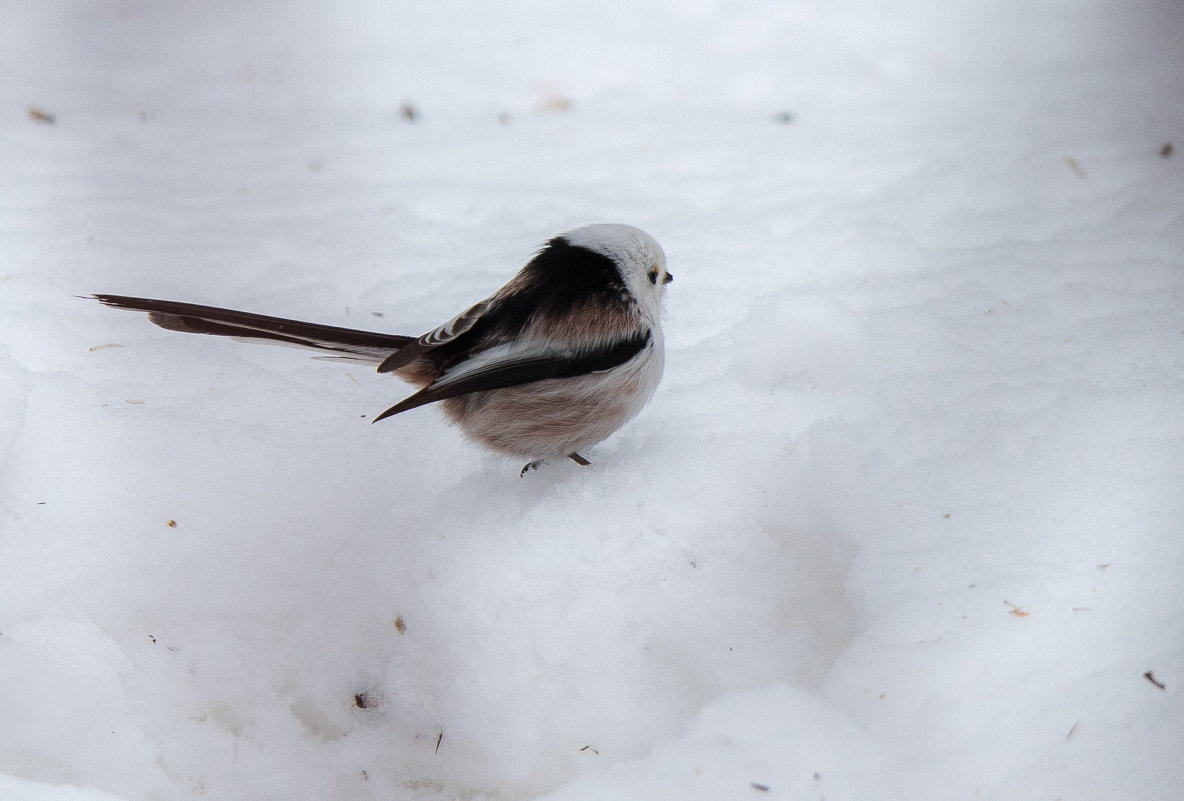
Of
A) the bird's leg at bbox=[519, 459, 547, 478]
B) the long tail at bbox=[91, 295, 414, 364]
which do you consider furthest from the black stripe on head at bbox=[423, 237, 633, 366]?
the bird's leg at bbox=[519, 459, 547, 478]

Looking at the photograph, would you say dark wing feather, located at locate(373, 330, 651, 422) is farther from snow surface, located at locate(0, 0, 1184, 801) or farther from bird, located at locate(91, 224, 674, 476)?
snow surface, located at locate(0, 0, 1184, 801)

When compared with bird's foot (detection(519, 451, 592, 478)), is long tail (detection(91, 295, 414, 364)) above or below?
above

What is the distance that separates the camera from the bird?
79.5 inches

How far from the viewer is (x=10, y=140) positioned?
11.6ft

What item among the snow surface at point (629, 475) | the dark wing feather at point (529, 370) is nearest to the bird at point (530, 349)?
the dark wing feather at point (529, 370)

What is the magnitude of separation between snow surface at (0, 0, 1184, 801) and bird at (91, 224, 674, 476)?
0.65 feet

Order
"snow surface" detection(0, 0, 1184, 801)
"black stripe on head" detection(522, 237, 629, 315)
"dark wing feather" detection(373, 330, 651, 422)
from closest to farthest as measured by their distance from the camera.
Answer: "snow surface" detection(0, 0, 1184, 801) → "dark wing feather" detection(373, 330, 651, 422) → "black stripe on head" detection(522, 237, 629, 315)

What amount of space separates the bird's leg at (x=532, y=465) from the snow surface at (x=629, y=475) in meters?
0.05

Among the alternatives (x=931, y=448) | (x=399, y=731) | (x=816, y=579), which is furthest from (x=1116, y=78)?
(x=399, y=731)

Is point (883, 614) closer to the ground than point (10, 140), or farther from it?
closer to the ground

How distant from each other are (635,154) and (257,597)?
2574 millimetres

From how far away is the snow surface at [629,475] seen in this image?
1.74 metres

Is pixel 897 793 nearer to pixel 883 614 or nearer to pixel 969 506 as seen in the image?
pixel 883 614

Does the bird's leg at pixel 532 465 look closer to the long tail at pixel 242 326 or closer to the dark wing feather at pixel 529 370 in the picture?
the dark wing feather at pixel 529 370
